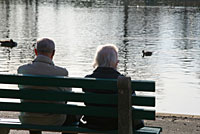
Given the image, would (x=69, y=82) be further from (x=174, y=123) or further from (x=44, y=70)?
(x=174, y=123)

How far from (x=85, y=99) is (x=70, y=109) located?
8.3 inches

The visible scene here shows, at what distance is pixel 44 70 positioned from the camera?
220 inches

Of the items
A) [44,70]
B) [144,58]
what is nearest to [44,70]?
[44,70]

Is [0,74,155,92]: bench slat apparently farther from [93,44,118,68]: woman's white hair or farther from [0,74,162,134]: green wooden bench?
[93,44,118,68]: woman's white hair

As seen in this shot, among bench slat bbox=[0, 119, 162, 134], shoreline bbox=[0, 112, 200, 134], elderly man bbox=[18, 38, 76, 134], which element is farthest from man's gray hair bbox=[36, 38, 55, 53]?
shoreline bbox=[0, 112, 200, 134]

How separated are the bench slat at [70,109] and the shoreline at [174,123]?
170cm

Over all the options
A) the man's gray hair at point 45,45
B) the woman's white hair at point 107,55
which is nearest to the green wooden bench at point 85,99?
the woman's white hair at point 107,55

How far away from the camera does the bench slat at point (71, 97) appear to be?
514 cm

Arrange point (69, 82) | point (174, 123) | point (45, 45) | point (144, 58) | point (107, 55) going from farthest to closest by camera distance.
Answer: point (144, 58) → point (174, 123) → point (45, 45) → point (107, 55) → point (69, 82)

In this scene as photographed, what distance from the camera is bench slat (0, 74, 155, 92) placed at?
16.6 feet

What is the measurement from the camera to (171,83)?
756 inches

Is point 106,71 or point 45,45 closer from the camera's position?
point 106,71

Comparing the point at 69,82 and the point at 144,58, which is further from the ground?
the point at 69,82

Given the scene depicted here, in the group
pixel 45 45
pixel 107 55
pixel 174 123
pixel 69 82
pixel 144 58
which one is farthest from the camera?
pixel 144 58
